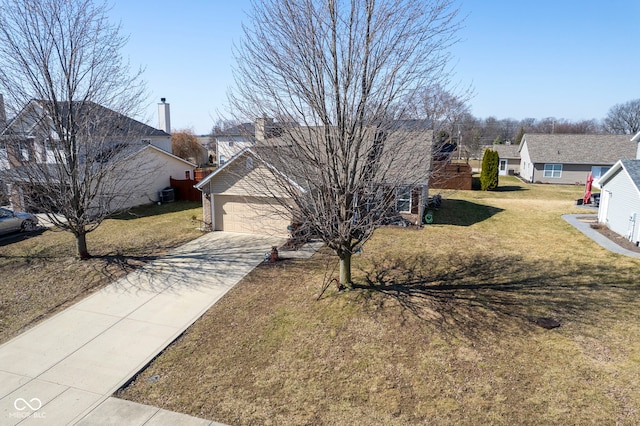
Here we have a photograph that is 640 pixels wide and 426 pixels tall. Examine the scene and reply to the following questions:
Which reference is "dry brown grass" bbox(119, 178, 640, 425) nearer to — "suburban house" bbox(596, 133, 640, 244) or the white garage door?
"suburban house" bbox(596, 133, 640, 244)

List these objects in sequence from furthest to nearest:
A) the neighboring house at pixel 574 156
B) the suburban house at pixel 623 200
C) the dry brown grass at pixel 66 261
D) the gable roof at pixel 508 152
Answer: the gable roof at pixel 508 152, the neighboring house at pixel 574 156, the suburban house at pixel 623 200, the dry brown grass at pixel 66 261

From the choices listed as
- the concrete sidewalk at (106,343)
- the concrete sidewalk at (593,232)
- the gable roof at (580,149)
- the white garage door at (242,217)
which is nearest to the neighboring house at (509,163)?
the gable roof at (580,149)

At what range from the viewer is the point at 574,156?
33688 millimetres

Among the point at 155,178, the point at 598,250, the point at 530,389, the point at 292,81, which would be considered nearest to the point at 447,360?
the point at 530,389

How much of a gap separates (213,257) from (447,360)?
9227mm

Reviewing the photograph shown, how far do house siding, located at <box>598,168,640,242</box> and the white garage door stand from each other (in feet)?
46.7

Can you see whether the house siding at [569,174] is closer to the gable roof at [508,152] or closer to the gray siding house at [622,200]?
the gable roof at [508,152]

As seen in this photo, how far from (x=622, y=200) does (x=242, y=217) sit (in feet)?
55.2

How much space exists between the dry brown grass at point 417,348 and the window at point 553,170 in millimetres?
24632

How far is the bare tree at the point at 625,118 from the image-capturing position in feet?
211

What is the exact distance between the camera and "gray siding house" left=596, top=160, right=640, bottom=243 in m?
14.9

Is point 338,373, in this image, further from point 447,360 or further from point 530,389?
point 530,389

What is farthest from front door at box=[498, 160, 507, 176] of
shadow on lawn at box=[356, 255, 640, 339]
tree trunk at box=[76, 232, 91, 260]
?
tree trunk at box=[76, 232, 91, 260]

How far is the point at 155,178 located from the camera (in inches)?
943
